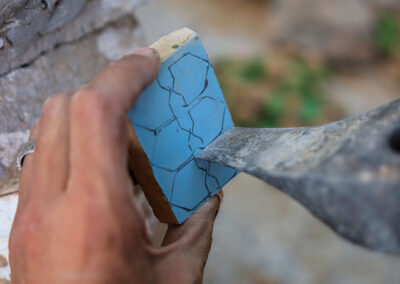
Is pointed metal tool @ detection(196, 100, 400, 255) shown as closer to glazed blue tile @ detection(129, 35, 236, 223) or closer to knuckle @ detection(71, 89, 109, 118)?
glazed blue tile @ detection(129, 35, 236, 223)

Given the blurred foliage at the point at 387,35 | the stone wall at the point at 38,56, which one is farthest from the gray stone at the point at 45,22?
the blurred foliage at the point at 387,35

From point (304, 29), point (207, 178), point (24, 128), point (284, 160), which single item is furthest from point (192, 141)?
point (304, 29)

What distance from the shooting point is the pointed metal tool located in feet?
1.71

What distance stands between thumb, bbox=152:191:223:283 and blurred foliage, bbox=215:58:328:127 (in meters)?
1.93

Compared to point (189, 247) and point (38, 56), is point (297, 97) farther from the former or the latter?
point (189, 247)

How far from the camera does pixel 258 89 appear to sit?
2.95 meters

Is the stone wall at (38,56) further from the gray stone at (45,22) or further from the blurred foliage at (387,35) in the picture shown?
the blurred foliage at (387,35)

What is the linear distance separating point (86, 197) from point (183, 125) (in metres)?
0.29

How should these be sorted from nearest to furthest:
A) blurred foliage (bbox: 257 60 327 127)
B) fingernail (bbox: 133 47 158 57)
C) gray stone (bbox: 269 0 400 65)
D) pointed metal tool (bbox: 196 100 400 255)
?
pointed metal tool (bbox: 196 100 400 255), fingernail (bbox: 133 47 158 57), blurred foliage (bbox: 257 60 327 127), gray stone (bbox: 269 0 400 65)

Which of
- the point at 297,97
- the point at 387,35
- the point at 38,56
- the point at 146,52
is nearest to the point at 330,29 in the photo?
the point at 387,35

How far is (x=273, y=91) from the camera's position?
117 inches

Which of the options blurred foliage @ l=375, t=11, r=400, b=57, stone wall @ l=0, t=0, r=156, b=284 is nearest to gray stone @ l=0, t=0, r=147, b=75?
stone wall @ l=0, t=0, r=156, b=284

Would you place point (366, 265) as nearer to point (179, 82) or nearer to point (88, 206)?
point (179, 82)

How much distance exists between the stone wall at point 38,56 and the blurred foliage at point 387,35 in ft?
8.90
